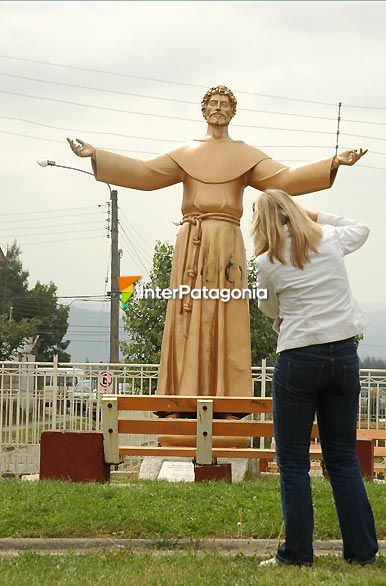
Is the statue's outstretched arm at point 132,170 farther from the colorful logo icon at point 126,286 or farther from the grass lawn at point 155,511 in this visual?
the colorful logo icon at point 126,286

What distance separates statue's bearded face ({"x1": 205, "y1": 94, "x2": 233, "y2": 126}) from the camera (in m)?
11.1

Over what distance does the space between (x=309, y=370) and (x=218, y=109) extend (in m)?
6.21

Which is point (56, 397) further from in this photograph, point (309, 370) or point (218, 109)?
point (309, 370)

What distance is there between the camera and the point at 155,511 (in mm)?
6832

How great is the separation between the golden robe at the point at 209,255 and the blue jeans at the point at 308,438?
540cm

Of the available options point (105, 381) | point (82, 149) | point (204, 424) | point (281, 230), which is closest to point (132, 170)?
point (82, 149)

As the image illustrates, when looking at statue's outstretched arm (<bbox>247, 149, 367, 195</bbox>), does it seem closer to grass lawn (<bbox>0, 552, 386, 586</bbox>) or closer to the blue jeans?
the blue jeans

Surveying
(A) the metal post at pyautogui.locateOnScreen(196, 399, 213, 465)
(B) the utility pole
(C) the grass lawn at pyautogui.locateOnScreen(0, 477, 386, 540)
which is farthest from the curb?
(B) the utility pole

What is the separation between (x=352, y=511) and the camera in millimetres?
5316

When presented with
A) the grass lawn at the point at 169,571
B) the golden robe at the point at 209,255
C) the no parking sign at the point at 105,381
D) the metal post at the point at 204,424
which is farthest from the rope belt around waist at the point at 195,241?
the grass lawn at the point at 169,571

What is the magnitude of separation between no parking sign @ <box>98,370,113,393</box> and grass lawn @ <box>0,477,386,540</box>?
6.88 meters

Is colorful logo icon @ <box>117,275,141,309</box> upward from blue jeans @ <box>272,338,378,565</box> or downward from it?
upward

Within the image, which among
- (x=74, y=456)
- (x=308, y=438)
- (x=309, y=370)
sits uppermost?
(x=309, y=370)

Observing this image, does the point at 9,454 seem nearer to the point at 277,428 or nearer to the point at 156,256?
the point at 277,428
